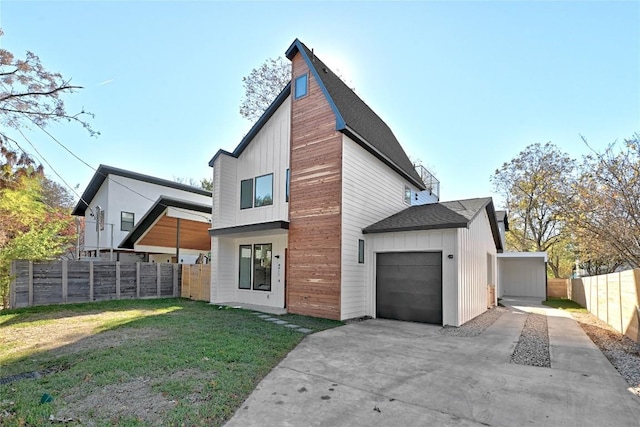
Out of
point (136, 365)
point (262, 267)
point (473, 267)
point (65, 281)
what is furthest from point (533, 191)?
point (65, 281)

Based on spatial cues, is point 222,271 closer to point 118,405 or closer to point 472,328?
point 472,328

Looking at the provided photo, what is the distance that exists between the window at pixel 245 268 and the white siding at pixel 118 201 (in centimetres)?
633

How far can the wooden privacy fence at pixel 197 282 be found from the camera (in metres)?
13.9

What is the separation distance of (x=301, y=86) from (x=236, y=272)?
7.39 meters

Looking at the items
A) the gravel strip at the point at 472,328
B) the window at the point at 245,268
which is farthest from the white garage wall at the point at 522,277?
the window at the point at 245,268

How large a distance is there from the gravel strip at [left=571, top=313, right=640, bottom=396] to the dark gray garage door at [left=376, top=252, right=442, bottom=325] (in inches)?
138

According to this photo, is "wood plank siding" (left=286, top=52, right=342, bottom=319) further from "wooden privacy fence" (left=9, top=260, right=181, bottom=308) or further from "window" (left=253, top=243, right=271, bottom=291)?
"wooden privacy fence" (left=9, top=260, right=181, bottom=308)

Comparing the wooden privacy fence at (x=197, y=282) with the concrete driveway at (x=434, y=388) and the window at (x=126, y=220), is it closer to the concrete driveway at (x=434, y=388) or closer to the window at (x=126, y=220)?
the window at (x=126, y=220)

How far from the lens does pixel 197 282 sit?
14.3 m

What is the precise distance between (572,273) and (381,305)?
28.3 m

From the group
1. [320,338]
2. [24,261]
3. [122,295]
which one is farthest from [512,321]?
[24,261]

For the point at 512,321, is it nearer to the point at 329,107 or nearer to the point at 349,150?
the point at 349,150

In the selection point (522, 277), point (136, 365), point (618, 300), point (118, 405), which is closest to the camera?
point (118, 405)

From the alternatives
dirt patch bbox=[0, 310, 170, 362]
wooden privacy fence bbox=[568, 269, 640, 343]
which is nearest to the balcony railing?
wooden privacy fence bbox=[568, 269, 640, 343]
